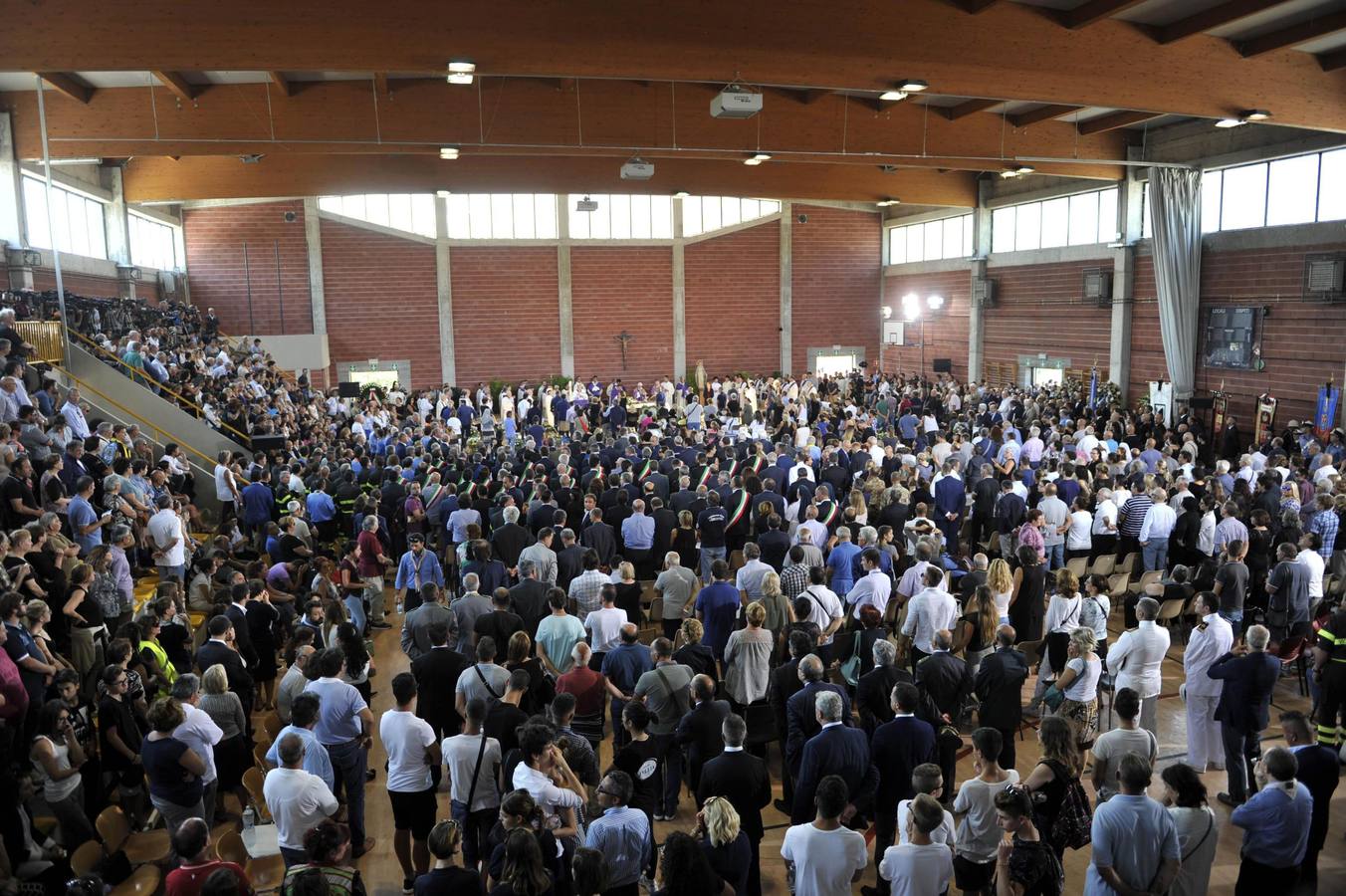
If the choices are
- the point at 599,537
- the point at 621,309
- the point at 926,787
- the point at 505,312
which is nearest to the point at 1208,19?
the point at 599,537

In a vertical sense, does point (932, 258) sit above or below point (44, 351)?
above

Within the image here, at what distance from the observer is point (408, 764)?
192 inches

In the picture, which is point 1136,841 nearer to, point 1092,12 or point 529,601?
point 529,601

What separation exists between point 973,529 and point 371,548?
7.45 meters

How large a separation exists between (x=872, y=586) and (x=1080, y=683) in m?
1.76

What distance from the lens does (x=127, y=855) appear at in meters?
4.80

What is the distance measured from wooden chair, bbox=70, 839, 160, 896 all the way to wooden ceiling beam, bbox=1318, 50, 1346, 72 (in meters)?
15.2

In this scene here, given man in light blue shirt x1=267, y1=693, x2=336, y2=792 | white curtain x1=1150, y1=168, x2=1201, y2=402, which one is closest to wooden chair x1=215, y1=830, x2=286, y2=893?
man in light blue shirt x1=267, y1=693, x2=336, y2=792

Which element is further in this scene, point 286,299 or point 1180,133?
point 286,299

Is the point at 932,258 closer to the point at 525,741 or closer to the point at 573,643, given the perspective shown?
the point at 573,643

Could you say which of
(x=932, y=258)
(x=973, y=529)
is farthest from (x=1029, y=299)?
(x=973, y=529)

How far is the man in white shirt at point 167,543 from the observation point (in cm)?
861

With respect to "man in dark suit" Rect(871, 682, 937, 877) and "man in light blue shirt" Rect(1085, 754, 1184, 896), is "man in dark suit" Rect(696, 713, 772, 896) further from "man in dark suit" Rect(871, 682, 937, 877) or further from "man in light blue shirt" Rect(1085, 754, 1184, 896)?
"man in light blue shirt" Rect(1085, 754, 1184, 896)

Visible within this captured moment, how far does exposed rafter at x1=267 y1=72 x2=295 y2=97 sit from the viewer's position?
13.3 metres
